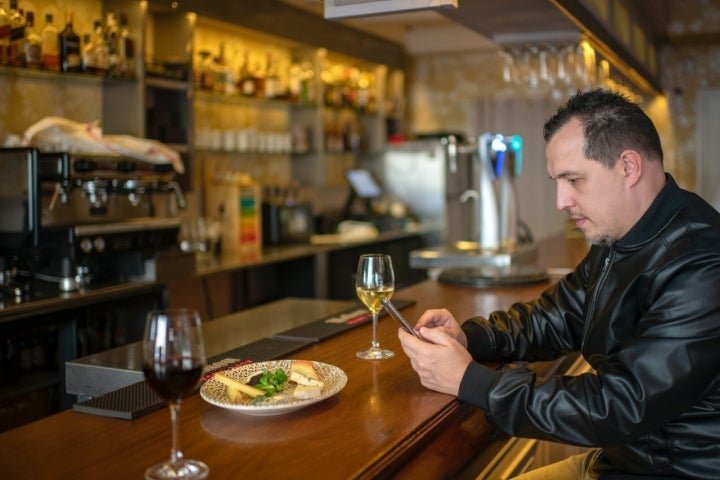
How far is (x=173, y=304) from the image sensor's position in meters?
4.25

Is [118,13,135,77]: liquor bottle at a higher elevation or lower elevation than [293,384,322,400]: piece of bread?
higher

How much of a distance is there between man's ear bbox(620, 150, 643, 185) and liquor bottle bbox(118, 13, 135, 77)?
3.55m

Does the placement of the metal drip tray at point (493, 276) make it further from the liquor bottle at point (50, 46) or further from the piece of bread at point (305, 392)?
the liquor bottle at point (50, 46)

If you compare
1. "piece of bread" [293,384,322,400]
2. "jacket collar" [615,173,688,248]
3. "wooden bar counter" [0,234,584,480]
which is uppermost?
"jacket collar" [615,173,688,248]

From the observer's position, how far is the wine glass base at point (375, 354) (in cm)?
196

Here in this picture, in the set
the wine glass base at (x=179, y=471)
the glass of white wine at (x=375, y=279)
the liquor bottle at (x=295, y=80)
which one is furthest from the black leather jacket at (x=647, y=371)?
the liquor bottle at (x=295, y=80)

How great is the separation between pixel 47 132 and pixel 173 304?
110 centimetres

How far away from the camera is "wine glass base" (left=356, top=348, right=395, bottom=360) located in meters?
1.96

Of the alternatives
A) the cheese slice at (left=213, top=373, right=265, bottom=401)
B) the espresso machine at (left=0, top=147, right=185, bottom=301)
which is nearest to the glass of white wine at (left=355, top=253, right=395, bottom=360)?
the cheese slice at (left=213, top=373, right=265, bottom=401)

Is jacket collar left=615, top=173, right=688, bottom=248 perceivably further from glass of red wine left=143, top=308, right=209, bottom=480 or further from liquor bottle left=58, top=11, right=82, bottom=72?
liquor bottle left=58, top=11, right=82, bottom=72

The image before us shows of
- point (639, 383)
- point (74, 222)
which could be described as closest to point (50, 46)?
point (74, 222)

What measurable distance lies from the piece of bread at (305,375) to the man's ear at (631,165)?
771mm

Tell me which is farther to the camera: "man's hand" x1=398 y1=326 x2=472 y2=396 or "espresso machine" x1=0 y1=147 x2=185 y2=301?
"espresso machine" x1=0 y1=147 x2=185 y2=301

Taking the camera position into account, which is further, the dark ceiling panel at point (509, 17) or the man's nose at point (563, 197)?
the dark ceiling panel at point (509, 17)
